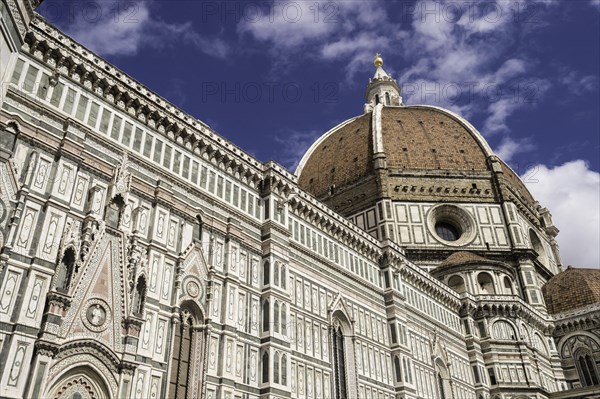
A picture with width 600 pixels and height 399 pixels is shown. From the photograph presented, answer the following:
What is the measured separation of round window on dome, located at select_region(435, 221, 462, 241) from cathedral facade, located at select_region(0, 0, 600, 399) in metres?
8.07

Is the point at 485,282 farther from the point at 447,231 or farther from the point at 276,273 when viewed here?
the point at 276,273

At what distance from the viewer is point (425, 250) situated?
5203cm

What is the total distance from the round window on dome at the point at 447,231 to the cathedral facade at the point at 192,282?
26.5ft

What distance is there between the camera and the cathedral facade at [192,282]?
1800 cm

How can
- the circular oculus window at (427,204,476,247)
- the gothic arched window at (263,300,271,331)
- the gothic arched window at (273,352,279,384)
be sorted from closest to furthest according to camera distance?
the gothic arched window at (273,352,279,384) → the gothic arched window at (263,300,271,331) → the circular oculus window at (427,204,476,247)

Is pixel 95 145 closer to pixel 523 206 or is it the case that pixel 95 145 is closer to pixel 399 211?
pixel 399 211

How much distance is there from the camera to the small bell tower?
80250 millimetres

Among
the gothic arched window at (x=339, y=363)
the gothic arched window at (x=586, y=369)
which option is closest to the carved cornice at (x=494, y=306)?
the gothic arched window at (x=586, y=369)

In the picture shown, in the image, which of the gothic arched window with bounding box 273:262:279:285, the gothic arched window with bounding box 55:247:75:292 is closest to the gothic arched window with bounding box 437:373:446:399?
the gothic arched window with bounding box 273:262:279:285

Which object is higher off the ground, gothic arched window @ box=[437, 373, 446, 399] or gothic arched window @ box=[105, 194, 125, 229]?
gothic arched window @ box=[105, 194, 125, 229]

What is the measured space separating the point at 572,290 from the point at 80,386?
47.1 m

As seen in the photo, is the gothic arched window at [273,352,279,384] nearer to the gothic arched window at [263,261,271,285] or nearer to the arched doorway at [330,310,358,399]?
the gothic arched window at [263,261,271,285]

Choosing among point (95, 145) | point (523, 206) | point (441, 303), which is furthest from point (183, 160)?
point (523, 206)

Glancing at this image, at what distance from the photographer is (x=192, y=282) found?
2305cm
